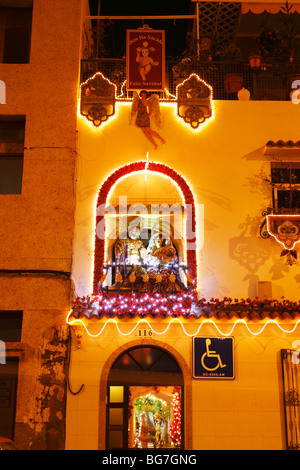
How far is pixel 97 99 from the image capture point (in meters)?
13.2

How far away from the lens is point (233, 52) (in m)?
14.0

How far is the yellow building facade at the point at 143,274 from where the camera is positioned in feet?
36.1

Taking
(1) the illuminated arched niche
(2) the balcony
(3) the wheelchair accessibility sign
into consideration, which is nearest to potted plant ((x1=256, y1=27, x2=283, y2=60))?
(2) the balcony

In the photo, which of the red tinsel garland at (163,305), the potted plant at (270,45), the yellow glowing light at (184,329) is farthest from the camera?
the potted plant at (270,45)

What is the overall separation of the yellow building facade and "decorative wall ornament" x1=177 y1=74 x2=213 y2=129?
0.17 m

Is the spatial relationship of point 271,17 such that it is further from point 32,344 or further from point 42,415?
point 42,415

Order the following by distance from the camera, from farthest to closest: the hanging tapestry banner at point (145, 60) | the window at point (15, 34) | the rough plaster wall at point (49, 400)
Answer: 1. the window at point (15, 34)
2. the hanging tapestry banner at point (145, 60)
3. the rough plaster wall at point (49, 400)

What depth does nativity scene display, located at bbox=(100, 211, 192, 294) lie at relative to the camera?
11773 mm

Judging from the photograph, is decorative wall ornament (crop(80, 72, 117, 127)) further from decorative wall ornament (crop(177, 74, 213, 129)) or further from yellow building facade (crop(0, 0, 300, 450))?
decorative wall ornament (crop(177, 74, 213, 129))

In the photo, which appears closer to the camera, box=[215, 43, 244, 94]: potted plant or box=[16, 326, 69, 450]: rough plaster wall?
box=[16, 326, 69, 450]: rough plaster wall

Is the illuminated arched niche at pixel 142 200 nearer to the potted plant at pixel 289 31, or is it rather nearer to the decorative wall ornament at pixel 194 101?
the decorative wall ornament at pixel 194 101

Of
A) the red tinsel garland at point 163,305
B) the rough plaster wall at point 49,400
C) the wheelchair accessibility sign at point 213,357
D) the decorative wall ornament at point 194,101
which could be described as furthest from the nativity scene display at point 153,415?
the decorative wall ornament at point 194,101

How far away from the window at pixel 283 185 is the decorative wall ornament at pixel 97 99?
4.36 meters

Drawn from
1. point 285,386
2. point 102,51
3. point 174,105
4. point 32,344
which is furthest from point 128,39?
point 285,386
